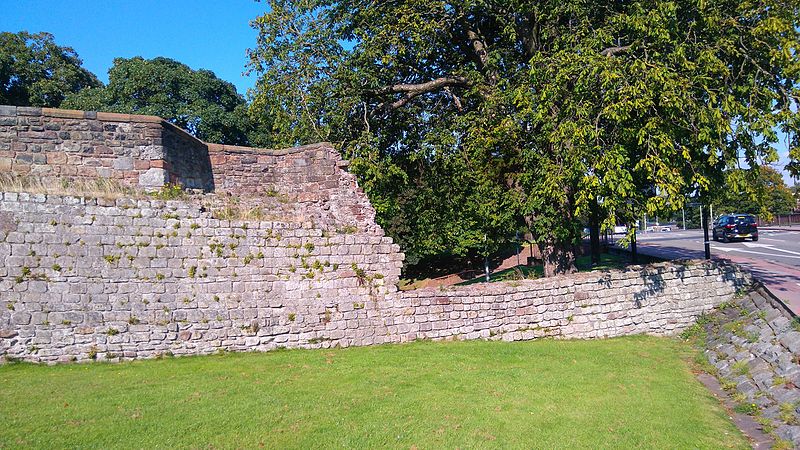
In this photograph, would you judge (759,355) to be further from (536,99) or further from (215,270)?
(215,270)

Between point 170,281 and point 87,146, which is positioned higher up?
point 87,146

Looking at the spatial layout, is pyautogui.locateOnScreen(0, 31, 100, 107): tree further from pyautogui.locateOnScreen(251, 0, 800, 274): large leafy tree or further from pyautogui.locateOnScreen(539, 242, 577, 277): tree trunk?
pyautogui.locateOnScreen(539, 242, 577, 277): tree trunk

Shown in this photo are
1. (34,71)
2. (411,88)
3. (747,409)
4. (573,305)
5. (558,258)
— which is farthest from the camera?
(34,71)

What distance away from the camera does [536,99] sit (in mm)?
11773

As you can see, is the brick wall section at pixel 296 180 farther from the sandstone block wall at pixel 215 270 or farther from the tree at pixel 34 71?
the tree at pixel 34 71

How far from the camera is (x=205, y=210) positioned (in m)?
9.51

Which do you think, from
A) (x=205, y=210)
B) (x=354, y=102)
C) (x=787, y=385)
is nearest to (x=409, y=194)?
(x=354, y=102)

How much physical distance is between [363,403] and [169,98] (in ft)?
83.3

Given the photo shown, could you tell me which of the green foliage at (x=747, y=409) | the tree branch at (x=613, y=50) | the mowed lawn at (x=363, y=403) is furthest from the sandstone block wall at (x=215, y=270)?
the tree branch at (x=613, y=50)

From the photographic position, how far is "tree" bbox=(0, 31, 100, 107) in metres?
25.9

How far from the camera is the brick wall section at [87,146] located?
9250mm

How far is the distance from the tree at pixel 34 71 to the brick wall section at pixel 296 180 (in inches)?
786

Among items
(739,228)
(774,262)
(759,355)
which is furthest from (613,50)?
(739,228)

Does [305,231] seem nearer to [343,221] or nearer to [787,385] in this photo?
[343,221]
